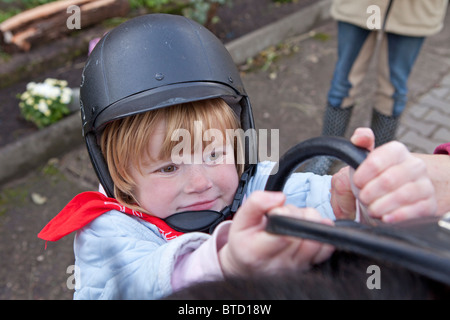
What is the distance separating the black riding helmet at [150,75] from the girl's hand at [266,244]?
0.74 m

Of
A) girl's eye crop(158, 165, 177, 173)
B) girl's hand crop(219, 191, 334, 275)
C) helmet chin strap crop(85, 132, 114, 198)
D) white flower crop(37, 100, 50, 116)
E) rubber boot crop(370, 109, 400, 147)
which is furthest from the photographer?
white flower crop(37, 100, 50, 116)

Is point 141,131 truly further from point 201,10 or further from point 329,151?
point 201,10

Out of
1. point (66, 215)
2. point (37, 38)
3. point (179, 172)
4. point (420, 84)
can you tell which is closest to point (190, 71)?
point (179, 172)

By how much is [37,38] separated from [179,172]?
11.7 feet

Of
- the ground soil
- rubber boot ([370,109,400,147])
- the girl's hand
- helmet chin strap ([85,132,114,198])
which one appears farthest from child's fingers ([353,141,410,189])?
the ground soil

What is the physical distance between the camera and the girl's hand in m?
0.74

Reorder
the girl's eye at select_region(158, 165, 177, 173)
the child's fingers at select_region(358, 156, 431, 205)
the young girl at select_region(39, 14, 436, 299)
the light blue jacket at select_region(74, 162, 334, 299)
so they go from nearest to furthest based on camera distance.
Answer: the child's fingers at select_region(358, 156, 431, 205), the light blue jacket at select_region(74, 162, 334, 299), the young girl at select_region(39, 14, 436, 299), the girl's eye at select_region(158, 165, 177, 173)

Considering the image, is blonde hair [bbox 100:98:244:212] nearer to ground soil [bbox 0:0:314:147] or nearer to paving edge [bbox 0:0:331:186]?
paving edge [bbox 0:0:331:186]

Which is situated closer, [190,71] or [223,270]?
[223,270]

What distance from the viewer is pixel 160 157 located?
1.50m

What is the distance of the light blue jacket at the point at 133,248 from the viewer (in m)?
1.10

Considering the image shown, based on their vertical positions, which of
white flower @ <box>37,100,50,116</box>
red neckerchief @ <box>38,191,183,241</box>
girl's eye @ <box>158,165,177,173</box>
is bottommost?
white flower @ <box>37,100,50,116</box>

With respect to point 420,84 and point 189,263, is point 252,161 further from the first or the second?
point 420,84

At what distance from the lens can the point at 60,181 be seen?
3592 millimetres
